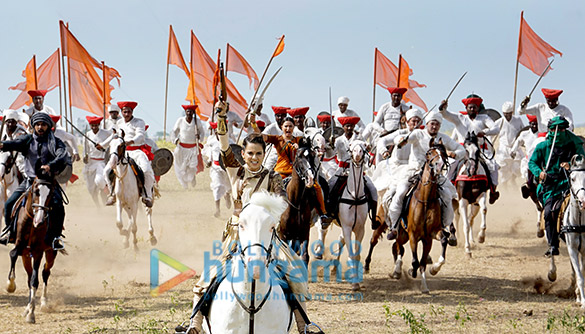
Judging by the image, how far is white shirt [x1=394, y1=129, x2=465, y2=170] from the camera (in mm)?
11344

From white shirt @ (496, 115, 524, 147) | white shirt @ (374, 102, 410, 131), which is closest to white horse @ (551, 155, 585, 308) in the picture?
white shirt @ (374, 102, 410, 131)

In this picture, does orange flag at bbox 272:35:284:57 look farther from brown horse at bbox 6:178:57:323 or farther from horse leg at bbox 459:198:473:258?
horse leg at bbox 459:198:473:258

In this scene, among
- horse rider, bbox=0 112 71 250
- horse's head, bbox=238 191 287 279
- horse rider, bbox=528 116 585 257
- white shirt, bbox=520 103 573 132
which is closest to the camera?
horse's head, bbox=238 191 287 279

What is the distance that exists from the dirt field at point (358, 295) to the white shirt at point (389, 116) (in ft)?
9.63

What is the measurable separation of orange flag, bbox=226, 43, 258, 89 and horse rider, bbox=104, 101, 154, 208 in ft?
30.8

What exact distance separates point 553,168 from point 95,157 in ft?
43.6

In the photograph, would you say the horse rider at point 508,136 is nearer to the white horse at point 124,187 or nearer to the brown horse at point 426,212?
the brown horse at point 426,212

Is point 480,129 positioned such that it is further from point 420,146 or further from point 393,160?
point 420,146

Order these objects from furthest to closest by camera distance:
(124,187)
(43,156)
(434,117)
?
(124,187), (434,117), (43,156)

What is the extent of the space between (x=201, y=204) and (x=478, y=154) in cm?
1143

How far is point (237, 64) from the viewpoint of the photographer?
82.2 feet

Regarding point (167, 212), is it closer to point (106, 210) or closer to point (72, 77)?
point (106, 210)

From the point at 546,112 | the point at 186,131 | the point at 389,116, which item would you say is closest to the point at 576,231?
the point at 546,112

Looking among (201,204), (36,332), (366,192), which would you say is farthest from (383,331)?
(201,204)
